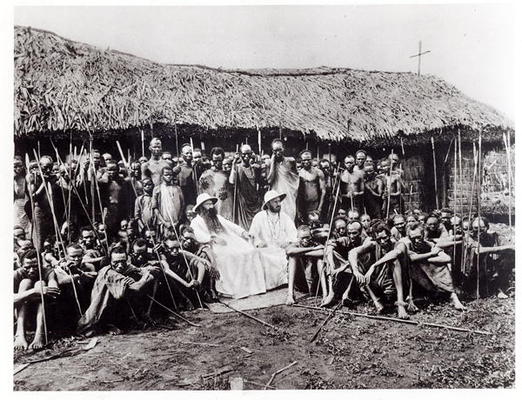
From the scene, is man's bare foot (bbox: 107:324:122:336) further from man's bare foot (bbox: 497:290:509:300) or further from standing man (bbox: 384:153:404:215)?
man's bare foot (bbox: 497:290:509:300)

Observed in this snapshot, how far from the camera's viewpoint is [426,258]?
6.16 metres

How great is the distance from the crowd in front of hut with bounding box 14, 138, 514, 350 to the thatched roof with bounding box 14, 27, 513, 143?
0.33 meters

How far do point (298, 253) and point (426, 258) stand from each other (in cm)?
153

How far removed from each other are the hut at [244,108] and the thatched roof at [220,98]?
12 mm

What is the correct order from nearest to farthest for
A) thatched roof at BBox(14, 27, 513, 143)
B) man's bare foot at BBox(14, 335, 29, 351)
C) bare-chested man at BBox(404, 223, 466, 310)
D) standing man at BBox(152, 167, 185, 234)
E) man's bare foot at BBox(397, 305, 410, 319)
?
man's bare foot at BBox(14, 335, 29, 351)
thatched roof at BBox(14, 27, 513, 143)
standing man at BBox(152, 167, 185, 234)
man's bare foot at BBox(397, 305, 410, 319)
bare-chested man at BBox(404, 223, 466, 310)

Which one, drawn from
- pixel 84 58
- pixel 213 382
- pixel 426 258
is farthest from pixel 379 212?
pixel 84 58

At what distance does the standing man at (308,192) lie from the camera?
6164 millimetres

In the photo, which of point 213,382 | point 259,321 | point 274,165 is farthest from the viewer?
point 274,165

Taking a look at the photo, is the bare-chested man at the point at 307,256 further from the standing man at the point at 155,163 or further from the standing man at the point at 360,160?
the standing man at the point at 155,163

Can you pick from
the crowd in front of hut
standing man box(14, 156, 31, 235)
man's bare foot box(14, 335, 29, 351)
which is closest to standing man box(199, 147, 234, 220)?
the crowd in front of hut

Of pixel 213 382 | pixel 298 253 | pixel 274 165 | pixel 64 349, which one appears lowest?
pixel 213 382

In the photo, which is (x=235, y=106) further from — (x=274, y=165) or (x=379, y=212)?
(x=379, y=212)

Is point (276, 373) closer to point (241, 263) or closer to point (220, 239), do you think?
point (241, 263)

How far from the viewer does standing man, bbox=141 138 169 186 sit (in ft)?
19.0
